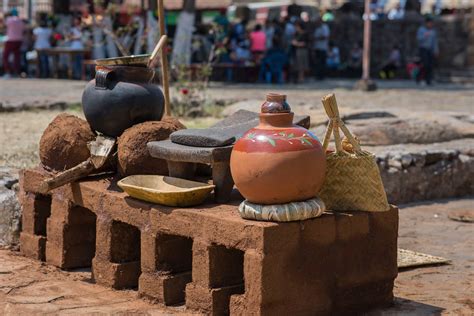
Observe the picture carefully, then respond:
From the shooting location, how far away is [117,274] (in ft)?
16.2

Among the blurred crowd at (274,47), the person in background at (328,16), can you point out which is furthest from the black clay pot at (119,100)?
the person in background at (328,16)

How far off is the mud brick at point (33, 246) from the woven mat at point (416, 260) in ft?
7.30

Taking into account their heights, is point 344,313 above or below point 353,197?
below

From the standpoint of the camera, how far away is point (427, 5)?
3136 centimetres

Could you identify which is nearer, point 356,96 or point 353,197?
point 353,197

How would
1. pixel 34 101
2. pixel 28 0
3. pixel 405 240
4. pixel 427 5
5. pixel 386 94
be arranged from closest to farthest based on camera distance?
1. pixel 405 240
2. pixel 34 101
3. pixel 386 94
4. pixel 28 0
5. pixel 427 5

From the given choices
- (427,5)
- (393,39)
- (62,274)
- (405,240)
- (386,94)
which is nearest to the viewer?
(62,274)

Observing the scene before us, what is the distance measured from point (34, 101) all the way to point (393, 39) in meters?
13.8

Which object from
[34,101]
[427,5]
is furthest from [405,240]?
[427,5]

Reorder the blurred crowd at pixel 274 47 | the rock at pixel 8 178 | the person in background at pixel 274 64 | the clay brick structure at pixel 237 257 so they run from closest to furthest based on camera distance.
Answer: the clay brick structure at pixel 237 257 → the rock at pixel 8 178 → the person in background at pixel 274 64 → the blurred crowd at pixel 274 47

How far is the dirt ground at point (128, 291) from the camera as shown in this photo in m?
4.54

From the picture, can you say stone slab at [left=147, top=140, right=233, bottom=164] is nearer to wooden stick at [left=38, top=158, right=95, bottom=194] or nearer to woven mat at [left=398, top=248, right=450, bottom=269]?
wooden stick at [left=38, top=158, right=95, bottom=194]

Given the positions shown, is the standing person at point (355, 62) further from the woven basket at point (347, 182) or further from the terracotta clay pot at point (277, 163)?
the terracotta clay pot at point (277, 163)

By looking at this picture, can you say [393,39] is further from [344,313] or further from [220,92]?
[344,313]
